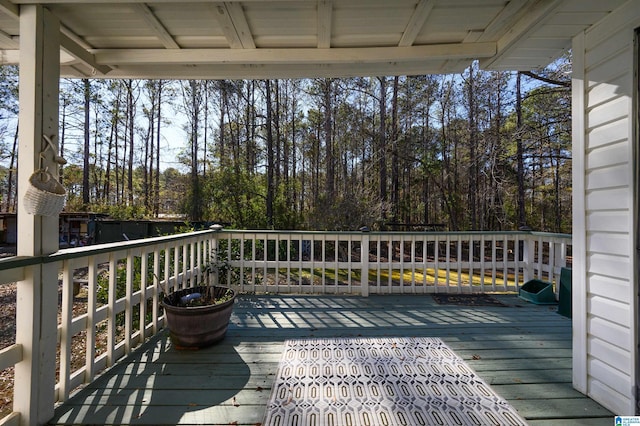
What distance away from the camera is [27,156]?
1590 mm

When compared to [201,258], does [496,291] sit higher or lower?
lower

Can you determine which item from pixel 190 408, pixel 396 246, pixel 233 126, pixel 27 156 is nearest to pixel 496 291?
pixel 190 408

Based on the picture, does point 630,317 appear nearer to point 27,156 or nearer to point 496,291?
point 496,291

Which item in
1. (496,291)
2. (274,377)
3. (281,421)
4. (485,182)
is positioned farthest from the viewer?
(485,182)

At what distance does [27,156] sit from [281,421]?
1999mm

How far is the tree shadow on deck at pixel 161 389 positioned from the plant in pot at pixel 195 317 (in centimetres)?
9

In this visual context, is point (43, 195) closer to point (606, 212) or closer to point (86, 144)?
point (606, 212)

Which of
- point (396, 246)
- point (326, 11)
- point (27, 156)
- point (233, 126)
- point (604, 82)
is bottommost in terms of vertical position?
point (396, 246)

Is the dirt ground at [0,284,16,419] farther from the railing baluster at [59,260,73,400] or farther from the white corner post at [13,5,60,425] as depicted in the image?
the white corner post at [13,5,60,425]

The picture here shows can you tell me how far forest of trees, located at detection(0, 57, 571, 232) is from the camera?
393 inches

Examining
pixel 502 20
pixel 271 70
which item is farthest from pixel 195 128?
pixel 502 20

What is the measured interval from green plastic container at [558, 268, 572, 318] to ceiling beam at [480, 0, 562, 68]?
2512 millimetres

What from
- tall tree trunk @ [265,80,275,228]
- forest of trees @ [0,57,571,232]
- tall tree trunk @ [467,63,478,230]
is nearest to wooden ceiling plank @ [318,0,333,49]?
forest of trees @ [0,57,571,232]

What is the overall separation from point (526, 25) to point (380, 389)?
98.5 inches
